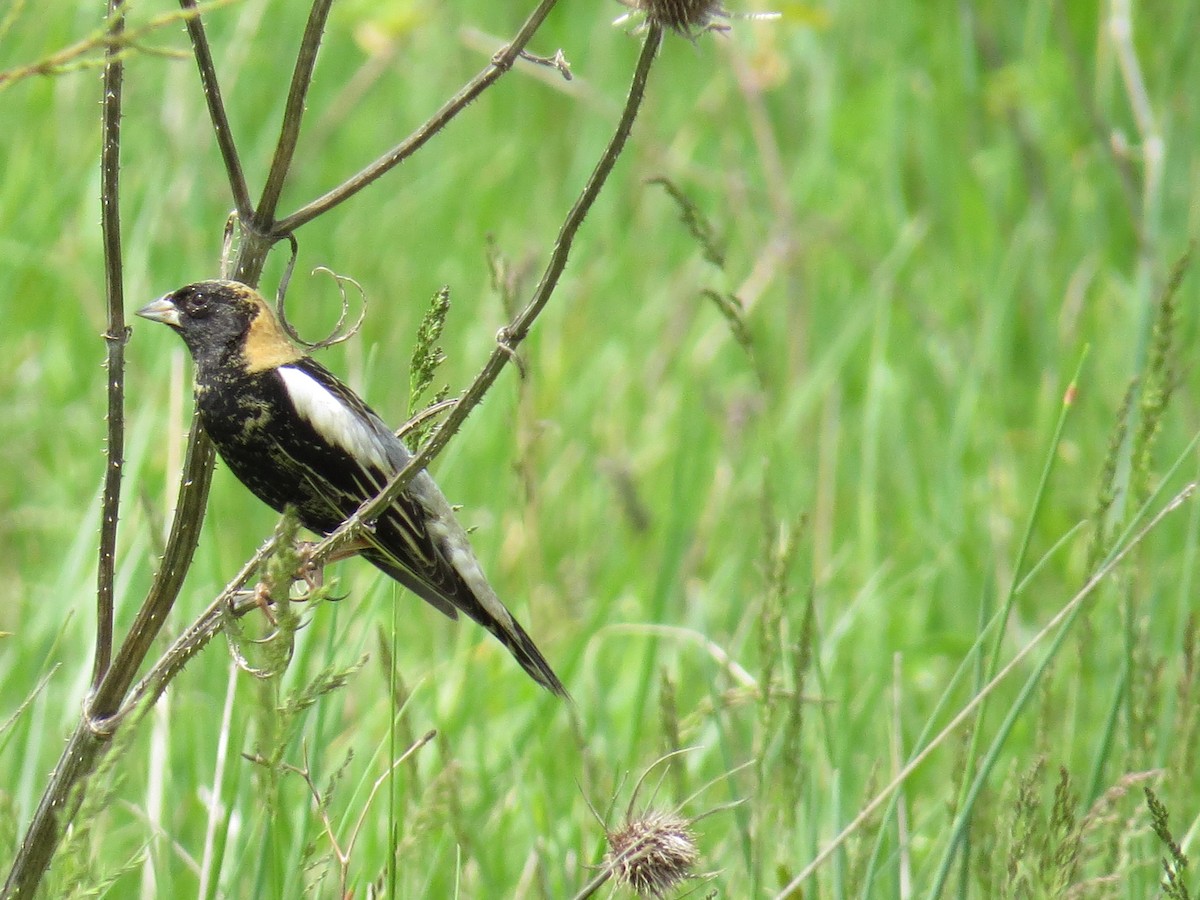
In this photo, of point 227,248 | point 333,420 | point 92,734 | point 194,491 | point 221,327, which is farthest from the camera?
point 221,327

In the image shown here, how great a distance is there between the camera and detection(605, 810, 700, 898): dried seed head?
176 centimetres

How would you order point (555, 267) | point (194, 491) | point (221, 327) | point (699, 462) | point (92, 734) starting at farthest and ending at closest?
1. point (699, 462)
2. point (221, 327)
3. point (194, 491)
4. point (92, 734)
5. point (555, 267)

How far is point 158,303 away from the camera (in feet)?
9.07

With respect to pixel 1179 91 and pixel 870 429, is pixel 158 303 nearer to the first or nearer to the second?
pixel 870 429

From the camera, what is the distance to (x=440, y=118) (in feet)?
5.65

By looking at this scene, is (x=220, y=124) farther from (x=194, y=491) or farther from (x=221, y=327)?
(x=221, y=327)

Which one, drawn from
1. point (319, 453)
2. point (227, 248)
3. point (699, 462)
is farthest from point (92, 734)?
point (699, 462)

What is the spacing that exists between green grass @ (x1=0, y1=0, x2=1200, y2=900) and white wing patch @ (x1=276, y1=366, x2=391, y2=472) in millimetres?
226

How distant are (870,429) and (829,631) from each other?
602 millimetres

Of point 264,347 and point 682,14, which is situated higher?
point 264,347

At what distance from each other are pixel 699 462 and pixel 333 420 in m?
1.82

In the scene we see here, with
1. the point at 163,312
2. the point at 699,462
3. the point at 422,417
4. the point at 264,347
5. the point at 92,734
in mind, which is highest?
the point at 699,462

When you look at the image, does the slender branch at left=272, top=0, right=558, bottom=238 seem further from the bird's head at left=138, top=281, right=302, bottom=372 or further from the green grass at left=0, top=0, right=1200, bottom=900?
the bird's head at left=138, top=281, right=302, bottom=372

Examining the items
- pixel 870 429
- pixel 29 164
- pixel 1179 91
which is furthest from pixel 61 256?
pixel 1179 91
